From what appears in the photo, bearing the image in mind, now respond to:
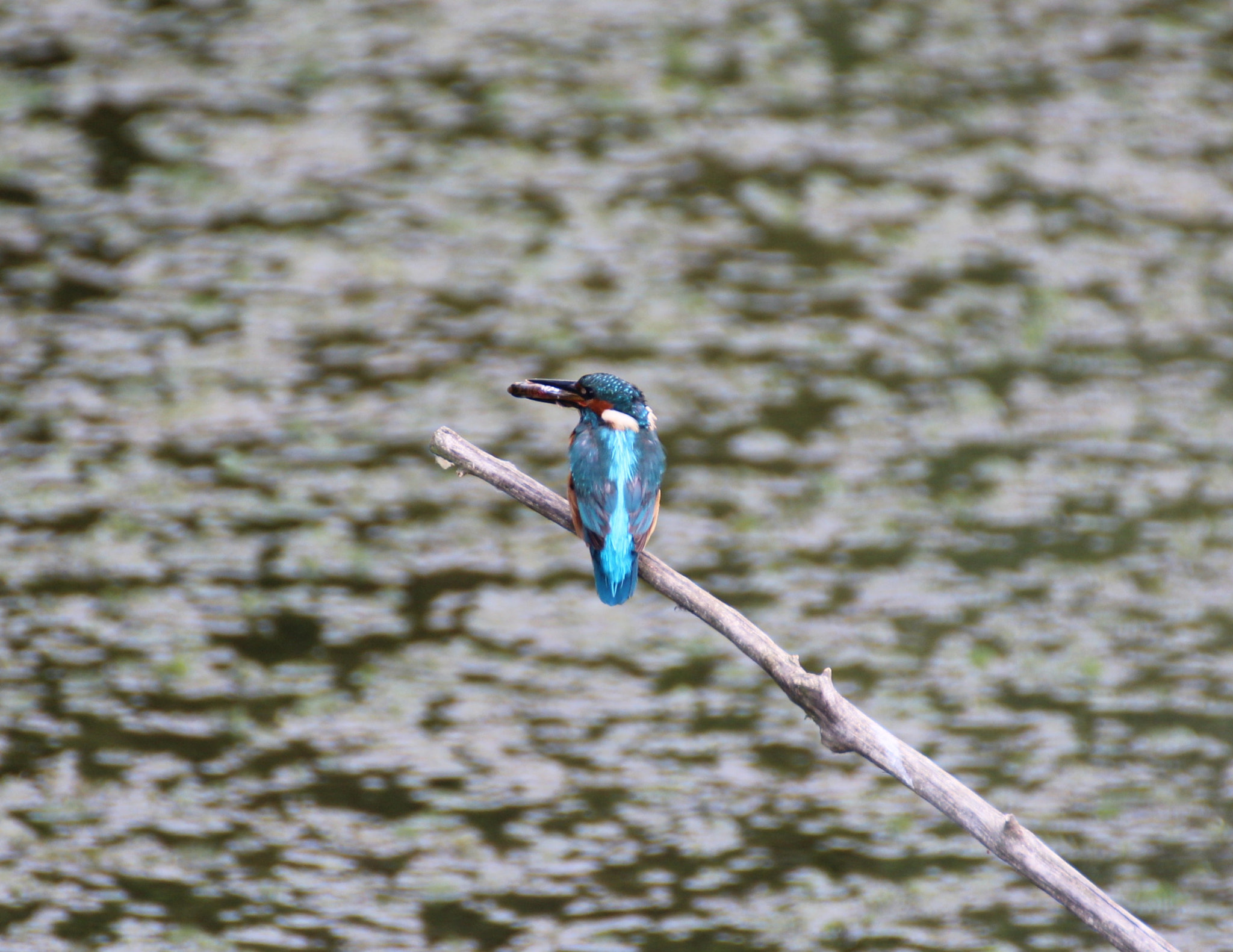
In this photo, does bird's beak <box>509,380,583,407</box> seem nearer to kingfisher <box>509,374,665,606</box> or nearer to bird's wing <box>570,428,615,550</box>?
kingfisher <box>509,374,665,606</box>

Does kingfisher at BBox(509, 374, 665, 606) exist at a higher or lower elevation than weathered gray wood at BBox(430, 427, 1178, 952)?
higher

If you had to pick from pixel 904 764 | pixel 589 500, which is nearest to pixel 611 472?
pixel 589 500

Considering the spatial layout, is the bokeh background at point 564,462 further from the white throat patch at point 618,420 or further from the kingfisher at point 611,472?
the white throat patch at point 618,420

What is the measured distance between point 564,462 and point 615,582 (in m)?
3.14

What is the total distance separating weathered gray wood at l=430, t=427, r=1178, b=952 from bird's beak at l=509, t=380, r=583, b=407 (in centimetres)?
21

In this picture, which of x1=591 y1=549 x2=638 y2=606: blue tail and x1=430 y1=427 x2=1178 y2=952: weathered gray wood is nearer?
x1=430 y1=427 x2=1178 y2=952: weathered gray wood

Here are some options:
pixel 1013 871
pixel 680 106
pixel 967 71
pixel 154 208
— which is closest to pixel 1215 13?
pixel 967 71

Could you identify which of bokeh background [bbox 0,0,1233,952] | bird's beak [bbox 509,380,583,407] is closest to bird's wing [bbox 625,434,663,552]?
bird's beak [bbox 509,380,583,407]

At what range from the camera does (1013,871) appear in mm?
4965

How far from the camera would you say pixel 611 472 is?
372cm

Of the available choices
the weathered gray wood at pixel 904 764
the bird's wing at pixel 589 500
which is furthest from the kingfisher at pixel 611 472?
the weathered gray wood at pixel 904 764

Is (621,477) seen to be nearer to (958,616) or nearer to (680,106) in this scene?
(958,616)

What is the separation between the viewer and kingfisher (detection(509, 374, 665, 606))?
11.9 feet

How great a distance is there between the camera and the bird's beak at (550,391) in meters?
3.56
